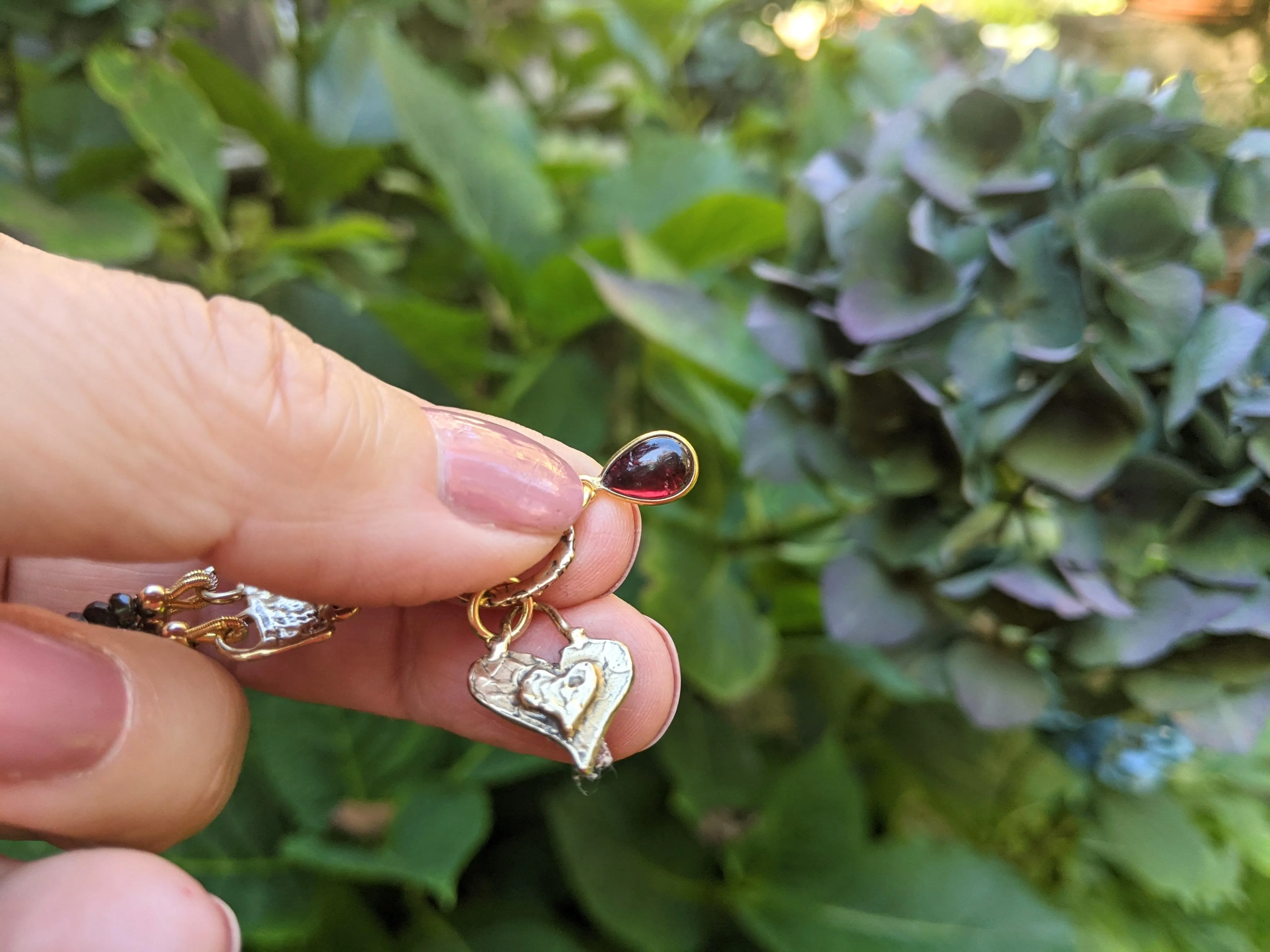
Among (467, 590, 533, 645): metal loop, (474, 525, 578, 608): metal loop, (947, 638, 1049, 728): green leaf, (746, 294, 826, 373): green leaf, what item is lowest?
(947, 638, 1049, 728): green leaf

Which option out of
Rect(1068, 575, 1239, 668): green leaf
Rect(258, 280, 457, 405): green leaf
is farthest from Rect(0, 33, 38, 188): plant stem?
Rect(1068, 575, 1239, 668): green leaf

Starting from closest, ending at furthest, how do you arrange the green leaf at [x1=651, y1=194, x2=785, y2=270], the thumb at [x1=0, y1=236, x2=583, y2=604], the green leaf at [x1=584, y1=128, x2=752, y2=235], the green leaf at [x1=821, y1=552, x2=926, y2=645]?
the thumb at [x1=0, y1=236, x2=583, y2=604], the green leaf at [x1=821, y1=552, x2=926, y2=645], the green leaf at [x1=651, y1=194, x2=785, y2=270], the green leaf at [x1=584, y1=128, x2=752, y2=235]

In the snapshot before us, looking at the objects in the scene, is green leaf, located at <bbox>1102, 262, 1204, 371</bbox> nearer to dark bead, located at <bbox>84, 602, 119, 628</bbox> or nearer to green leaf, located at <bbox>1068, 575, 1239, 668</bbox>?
green leaf, located at <bbox>1068, 575, 1239, 668</bbox>

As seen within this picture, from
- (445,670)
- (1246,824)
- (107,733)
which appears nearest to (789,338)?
(445,670)

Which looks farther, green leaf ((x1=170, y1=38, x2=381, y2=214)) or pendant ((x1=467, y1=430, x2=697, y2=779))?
green leaf ((x1=170, y1=38, x2=381, y2=214))

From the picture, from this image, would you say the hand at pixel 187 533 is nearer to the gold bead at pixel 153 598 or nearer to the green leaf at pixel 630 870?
the gold bead at pixel 153 598

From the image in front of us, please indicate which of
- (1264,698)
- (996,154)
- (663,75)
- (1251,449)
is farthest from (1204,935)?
(663,75)

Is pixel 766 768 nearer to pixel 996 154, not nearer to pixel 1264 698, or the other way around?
pixel 1264 698

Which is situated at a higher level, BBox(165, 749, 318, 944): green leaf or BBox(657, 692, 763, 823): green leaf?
BBox(165, 749, 318, 944): green leaf
